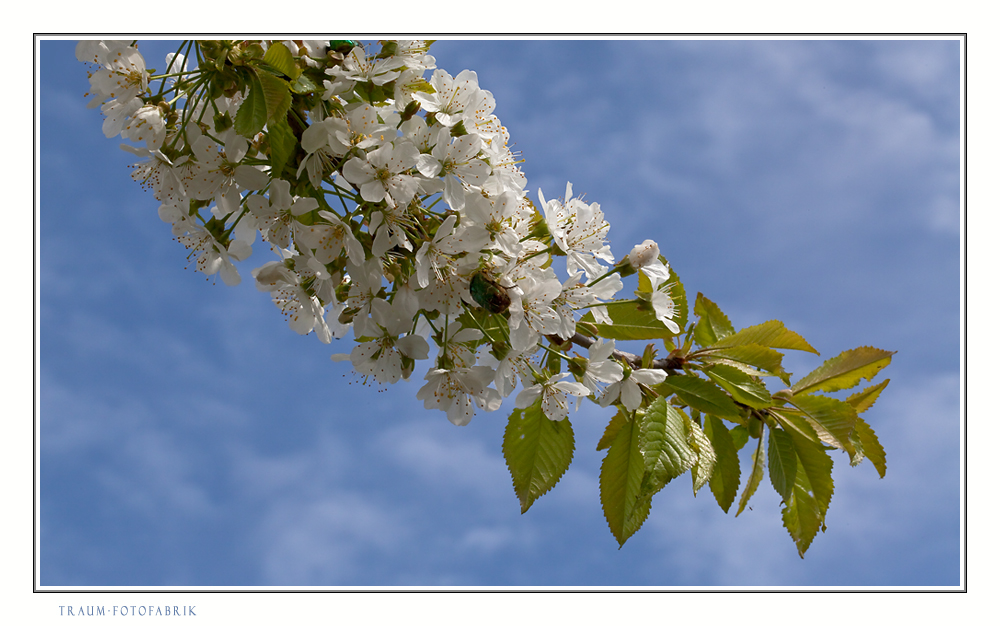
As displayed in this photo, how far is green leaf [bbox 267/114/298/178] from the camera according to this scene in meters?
1.83

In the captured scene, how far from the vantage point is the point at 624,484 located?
212 centimetres

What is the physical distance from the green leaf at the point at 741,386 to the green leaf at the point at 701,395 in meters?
0.06

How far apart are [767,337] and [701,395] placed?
42 cm

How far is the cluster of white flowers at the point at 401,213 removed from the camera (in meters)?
1.81

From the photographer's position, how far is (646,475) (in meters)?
1.95

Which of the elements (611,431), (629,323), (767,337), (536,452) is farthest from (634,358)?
(767,337)

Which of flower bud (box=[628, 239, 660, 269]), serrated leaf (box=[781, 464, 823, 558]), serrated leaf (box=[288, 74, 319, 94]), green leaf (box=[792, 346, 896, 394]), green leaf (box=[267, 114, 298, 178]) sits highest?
serrated leaf (box=[288, 74, 319, 94])

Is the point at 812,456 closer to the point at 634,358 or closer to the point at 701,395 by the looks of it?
the point at 701,395

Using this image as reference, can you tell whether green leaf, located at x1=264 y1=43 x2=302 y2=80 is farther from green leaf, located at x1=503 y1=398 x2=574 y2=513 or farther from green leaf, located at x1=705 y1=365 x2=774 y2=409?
green leaf, located at x1=705 y1=365 x2=774 y2=409

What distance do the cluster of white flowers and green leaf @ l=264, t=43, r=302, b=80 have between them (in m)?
0.02

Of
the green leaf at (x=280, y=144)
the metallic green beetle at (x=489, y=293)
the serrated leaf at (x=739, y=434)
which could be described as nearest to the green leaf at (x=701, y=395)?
the serrated leaf at (x=739, y=434)

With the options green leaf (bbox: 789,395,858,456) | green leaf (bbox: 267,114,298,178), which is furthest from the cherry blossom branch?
green leaf (bbox: 267,114,298,178)

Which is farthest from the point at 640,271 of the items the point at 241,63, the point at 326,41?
the point at 241,63
